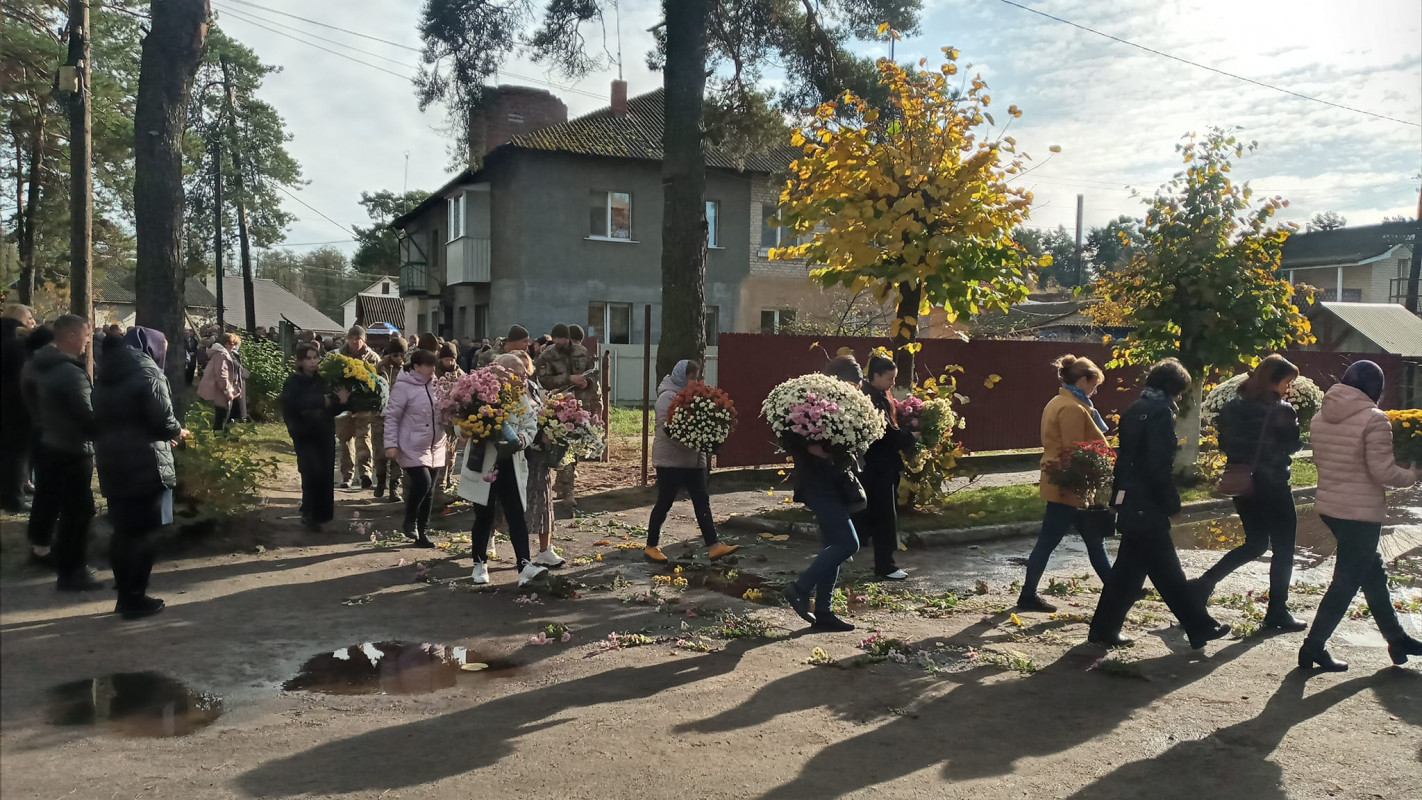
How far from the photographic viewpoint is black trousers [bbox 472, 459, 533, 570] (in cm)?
775

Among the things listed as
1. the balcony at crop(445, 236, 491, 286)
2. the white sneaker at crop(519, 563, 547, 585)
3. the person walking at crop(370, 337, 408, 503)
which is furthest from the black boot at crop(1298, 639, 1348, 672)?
the balcony at crop(445, 236, 491, 286)

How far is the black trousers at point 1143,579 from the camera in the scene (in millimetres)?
6270

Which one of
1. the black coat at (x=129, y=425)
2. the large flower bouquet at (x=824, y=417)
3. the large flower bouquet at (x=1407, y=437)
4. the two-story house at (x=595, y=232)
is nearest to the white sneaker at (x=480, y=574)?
the black coat at (x=129, y=425)

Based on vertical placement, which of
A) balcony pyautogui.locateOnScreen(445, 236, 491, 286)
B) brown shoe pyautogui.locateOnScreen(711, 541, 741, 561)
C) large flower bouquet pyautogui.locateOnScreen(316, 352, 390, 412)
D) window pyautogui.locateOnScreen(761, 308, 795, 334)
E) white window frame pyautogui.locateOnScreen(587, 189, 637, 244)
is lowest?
brown shoe pyautogui.locateOnScreen(711, 541, 741, 561)

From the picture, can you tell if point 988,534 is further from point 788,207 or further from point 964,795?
point 964,795

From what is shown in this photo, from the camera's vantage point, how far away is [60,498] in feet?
12.3

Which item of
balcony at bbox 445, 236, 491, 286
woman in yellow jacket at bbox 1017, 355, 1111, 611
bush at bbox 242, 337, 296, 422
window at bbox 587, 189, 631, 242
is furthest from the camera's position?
balcony at bbox 445, 236, 491, 286

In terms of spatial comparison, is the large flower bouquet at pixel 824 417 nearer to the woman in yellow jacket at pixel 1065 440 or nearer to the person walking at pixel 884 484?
the person walking at pixel 884 484

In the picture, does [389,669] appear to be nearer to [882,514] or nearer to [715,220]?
[882,514]

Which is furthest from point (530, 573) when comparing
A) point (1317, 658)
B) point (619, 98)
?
point (619, 98)

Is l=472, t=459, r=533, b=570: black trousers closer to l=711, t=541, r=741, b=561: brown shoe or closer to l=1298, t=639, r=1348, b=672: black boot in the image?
l=711, t=541, r=741, b=561: brown shoe

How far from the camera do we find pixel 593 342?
23203 mm

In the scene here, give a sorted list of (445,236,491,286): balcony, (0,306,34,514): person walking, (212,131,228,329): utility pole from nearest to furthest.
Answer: (0,306,34,514): person walking, (445,236,491,286): balcony, (212,131,228,329): utility pole

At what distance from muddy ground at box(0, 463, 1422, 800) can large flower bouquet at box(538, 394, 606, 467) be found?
106cm
